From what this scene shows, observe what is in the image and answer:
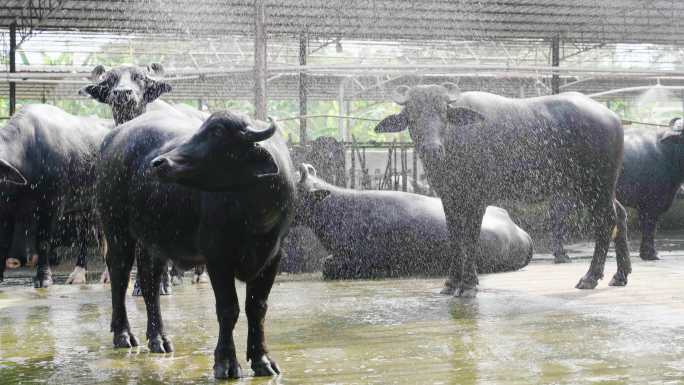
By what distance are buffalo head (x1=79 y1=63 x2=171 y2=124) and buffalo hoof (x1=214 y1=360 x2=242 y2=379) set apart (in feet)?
14.0

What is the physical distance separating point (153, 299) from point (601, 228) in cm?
493

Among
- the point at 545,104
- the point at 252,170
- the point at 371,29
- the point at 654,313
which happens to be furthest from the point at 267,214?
the point at 371,29

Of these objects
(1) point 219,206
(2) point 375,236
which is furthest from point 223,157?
(2) point 375,236

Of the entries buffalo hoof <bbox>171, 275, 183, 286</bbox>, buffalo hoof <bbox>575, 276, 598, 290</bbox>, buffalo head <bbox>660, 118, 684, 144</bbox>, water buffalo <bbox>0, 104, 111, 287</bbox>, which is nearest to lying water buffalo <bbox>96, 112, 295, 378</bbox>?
buffalo hoof <bbox>171, 275, 183, 286</bbox>

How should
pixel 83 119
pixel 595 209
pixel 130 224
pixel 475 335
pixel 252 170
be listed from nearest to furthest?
pixel 252 170 < pixel 130 224 < pixel 475 335 < pixel 595 209 < pixel 83 119

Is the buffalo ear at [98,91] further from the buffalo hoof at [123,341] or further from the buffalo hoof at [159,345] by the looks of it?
the buffalo hoof at [159,345]

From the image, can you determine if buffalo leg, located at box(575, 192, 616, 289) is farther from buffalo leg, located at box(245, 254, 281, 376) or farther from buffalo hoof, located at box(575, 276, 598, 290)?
buffalo leg, located at box(245, 254, 281, 376)

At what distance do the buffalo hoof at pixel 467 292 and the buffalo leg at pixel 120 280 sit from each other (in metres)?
3.30

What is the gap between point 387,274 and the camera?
10.2 meters

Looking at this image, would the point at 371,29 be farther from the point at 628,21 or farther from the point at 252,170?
the point at 252,170

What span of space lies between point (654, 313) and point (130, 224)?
149 inches

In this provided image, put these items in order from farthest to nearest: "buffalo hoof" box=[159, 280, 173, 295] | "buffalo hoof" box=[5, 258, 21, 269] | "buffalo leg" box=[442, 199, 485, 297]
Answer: "buffalo hoof" box=[5, 258, 21, 269]
"buffalo hoof" box=[159, 280, 173, 295]
"buffalo leg" box=[442, 199, 485, 297]

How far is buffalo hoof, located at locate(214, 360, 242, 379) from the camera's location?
475 cm

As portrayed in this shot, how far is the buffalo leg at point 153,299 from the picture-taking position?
5602mm
